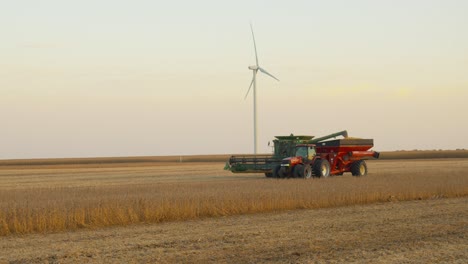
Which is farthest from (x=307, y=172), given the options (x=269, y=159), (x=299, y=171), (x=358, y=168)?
(x=358, y=168)

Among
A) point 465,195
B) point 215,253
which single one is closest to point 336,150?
point 465,195

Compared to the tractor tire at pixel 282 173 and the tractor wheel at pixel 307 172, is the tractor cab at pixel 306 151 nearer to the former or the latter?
the tractor wheel at pixel 307 172

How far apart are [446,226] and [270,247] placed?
5.12 meters

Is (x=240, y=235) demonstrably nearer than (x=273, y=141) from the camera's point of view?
Yes

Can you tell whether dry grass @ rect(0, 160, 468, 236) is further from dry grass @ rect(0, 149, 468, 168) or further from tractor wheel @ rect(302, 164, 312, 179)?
dry grass @ rect(0, 149, 468, 168)

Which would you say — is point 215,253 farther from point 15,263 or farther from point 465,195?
point 465,195

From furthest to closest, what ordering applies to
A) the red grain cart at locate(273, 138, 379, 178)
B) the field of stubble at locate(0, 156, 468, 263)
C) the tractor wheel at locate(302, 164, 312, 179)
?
the red grain cart at locate(273, 138, 379, 178) → the tractor wheel at locate(302, 164, 312, 179) → the field of stubble at locate(0, 156, 468, 263)

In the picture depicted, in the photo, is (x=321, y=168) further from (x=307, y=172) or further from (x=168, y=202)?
(x=168, y=202)

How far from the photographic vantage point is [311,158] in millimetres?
38156

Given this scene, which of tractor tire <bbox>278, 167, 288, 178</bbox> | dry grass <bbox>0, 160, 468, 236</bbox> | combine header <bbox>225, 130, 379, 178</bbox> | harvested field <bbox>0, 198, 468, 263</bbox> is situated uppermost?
combine header <bbox>225, 130, 379, 178</bbox>

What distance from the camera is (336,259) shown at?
40.3ft

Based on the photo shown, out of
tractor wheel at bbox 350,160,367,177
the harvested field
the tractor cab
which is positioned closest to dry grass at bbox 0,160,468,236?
the harvested field

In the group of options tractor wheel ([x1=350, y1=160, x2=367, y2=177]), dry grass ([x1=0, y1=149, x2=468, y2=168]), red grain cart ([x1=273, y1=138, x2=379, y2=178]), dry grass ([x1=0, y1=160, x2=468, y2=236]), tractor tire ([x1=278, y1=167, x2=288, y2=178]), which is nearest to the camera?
dry grass ([x1=0, y1=160, x2=468, y2=236])

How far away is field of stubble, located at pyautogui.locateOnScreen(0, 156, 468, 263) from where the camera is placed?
1309 centimetres
